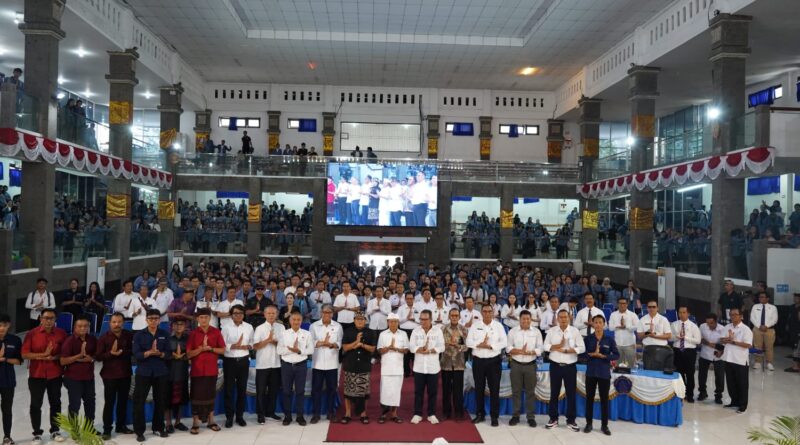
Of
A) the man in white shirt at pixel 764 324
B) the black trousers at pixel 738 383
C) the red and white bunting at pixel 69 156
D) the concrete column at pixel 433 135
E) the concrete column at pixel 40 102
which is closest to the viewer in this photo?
the black trousers at pixel 738 383

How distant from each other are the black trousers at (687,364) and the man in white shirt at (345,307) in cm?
609

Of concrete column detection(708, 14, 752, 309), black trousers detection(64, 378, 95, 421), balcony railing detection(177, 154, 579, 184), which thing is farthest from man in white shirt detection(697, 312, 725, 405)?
balcony railing detection(177, 154, 579, 184)

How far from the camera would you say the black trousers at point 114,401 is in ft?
27.1

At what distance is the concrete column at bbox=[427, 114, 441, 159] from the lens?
104ft

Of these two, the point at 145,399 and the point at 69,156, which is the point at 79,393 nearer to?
the point at 145,399

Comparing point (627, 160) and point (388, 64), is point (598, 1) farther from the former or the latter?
point (388, 64)

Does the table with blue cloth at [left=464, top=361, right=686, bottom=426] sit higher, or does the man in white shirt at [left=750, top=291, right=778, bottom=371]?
the man in white shirt at [left=750, top=291, right=778, bottom=371]

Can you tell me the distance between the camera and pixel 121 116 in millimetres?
21344

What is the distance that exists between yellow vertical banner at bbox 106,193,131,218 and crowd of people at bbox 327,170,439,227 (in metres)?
7.70

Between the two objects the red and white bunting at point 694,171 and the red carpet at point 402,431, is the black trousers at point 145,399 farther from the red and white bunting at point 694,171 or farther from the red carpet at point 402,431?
the red and white bunting at point 694,171

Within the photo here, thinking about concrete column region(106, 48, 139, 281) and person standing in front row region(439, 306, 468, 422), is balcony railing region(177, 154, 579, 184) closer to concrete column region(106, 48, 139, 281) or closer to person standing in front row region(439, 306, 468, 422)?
concrete column region(106, 48, 139, 281)

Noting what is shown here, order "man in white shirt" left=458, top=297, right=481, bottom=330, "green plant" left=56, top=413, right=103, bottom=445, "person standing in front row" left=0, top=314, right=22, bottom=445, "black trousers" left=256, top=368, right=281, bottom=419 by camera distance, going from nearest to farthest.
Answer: "green plant" left=56, top=413, right=103, bottom=445 → "person standing in front row" left=0, top=314, right=22, bottom=445 → "black trousers" left=256, top=368, right=281, bottom=419 → "man in white shirt" left=458, top=297, right=481, bottom=330

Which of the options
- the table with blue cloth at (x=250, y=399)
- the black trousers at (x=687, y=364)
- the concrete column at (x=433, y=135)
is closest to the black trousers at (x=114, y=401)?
the table with blue cloth at (x=250, y=399)

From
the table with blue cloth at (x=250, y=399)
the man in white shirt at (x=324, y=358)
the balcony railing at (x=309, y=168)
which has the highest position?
the balcony railing at (x=309, y=168)
